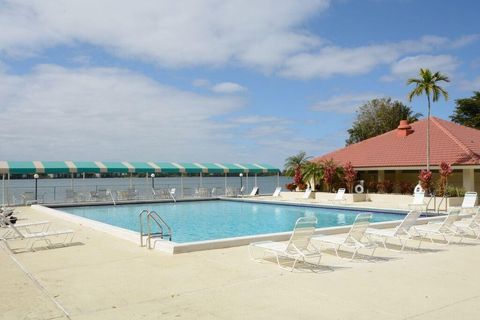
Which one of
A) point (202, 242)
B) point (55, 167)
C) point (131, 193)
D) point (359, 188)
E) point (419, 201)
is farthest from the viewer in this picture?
point (131, 193)

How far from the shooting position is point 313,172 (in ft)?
88.7

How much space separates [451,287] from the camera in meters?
6.17

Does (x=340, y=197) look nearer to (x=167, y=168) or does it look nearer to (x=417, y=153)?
(x=417, y=153)

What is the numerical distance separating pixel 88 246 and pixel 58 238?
1.59 metres

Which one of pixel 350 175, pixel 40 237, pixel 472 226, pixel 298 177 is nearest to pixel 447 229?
pixel 472 226

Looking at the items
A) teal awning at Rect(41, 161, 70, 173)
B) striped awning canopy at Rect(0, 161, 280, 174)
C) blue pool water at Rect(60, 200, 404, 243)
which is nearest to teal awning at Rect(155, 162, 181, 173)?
striped awning canopy at Rect(0, 161, 280, 174)

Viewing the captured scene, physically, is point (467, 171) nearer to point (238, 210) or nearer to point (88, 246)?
point (238, 210)

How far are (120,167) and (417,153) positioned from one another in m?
16.8

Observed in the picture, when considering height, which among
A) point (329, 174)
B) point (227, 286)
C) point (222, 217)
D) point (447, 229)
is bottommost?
point (222, 217)

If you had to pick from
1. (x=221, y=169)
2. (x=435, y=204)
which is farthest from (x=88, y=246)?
(x=221, y=169)

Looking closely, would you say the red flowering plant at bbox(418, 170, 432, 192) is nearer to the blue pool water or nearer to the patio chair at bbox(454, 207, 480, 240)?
the blue pool water

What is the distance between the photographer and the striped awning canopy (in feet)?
80.2

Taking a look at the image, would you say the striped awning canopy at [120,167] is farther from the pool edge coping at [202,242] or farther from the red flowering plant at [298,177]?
the pool edge coping at [202,242]

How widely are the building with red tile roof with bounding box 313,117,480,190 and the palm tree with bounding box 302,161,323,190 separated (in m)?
2.09
